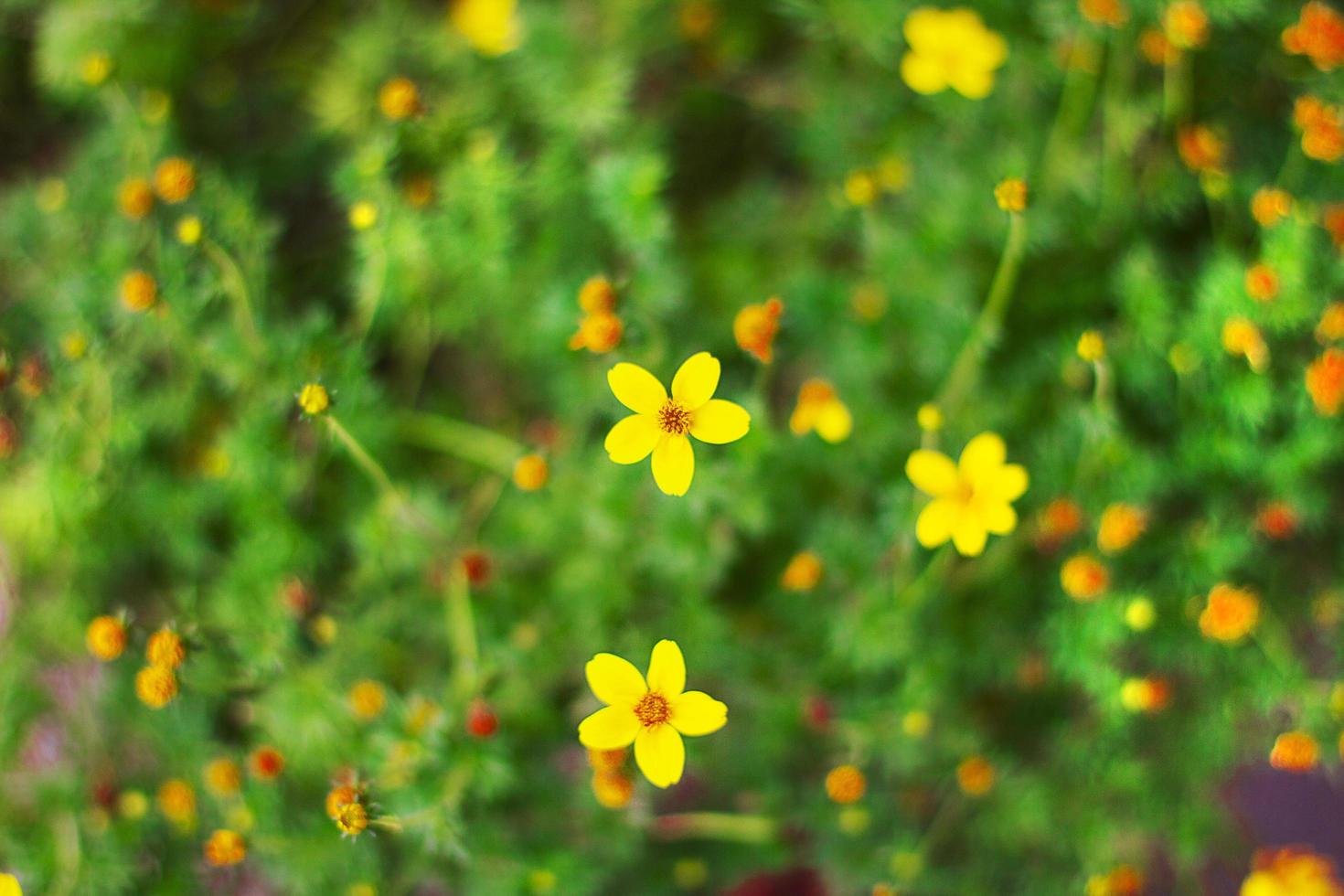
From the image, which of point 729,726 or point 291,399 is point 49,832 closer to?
point 291,399

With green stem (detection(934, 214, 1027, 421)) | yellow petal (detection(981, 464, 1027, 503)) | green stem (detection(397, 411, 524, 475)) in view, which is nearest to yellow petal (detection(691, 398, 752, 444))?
yellow petal (detection(981, 464, 1027, 503))

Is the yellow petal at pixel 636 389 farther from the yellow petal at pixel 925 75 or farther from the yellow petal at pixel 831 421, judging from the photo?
the yellow petal at pixel 925 75

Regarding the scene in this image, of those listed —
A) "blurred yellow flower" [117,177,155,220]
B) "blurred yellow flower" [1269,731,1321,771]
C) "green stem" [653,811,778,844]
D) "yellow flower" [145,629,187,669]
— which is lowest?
"green stem" [653,811,778,844]

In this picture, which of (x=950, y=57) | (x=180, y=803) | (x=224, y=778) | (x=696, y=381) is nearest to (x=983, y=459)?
(x=696, y=381)

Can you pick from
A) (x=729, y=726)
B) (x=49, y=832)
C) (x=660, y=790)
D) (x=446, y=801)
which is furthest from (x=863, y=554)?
(x=49, y=832)

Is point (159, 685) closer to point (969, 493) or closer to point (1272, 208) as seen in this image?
point (969, 493)

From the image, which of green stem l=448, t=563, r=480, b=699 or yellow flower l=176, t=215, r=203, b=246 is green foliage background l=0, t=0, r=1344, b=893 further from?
yellow flower l=176, t=215, r=203, b=246
